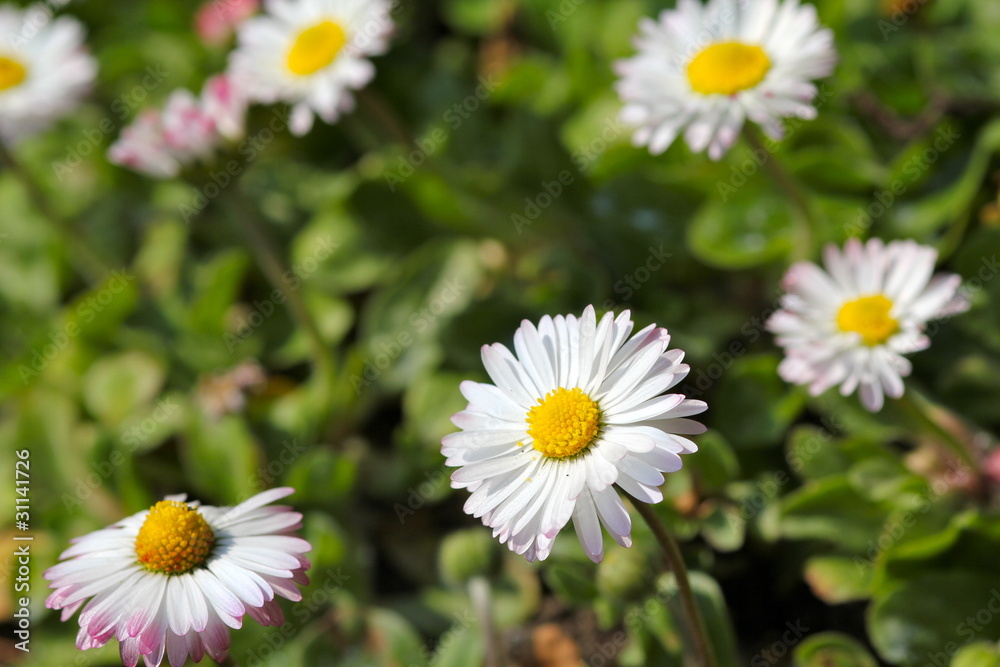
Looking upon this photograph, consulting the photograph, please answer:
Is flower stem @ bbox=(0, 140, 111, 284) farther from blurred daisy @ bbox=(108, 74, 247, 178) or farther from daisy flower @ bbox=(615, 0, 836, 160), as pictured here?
daisy flower @ bbox=(615, 0, 836, 160)

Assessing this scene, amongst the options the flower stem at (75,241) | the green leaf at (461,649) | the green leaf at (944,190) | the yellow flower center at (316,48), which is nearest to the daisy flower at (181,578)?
the green leaf at (461,649)

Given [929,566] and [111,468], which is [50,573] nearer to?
[111,468]

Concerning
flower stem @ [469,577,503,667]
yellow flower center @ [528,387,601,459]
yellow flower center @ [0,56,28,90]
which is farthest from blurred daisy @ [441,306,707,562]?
yellow flower center @ [0,56,28,90]

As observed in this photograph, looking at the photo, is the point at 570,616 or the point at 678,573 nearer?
the point at 678,573

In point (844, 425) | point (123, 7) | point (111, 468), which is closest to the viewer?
point (844, 425)

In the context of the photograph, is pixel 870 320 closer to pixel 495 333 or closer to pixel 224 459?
pixel 495 333

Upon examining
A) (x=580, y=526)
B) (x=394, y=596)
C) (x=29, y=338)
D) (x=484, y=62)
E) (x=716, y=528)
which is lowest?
(x=394, y=596)

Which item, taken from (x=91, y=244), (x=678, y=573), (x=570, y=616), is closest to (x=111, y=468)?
(x=91, y=244)
